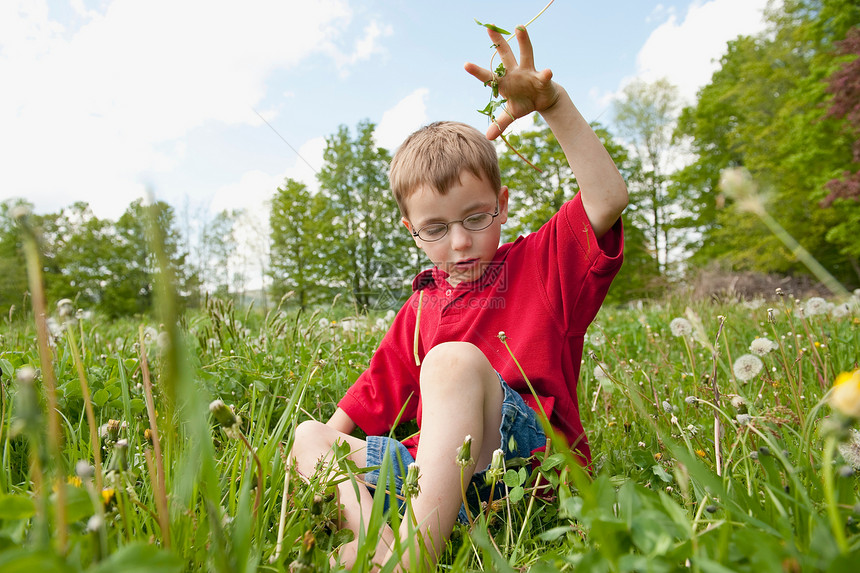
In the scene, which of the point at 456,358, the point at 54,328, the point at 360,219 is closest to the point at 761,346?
the point at 456,358

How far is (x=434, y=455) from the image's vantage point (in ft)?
4.16

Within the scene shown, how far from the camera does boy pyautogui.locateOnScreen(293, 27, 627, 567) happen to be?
1354 mm

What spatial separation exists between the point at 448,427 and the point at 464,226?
0.78m

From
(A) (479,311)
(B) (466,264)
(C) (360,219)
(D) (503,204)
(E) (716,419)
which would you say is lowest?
(E) (716,419)

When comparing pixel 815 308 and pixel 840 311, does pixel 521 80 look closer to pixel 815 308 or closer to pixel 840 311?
pixel 815 308

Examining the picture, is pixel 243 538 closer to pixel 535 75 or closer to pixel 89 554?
pixel 89 554

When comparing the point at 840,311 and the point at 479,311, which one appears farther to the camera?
the point at 840,311

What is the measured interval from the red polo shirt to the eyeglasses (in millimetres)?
170

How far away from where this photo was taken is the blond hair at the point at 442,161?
1884 mm

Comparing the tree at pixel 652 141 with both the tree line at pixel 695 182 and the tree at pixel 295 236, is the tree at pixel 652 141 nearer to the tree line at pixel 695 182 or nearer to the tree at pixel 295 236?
the tree line at pixel 695 182

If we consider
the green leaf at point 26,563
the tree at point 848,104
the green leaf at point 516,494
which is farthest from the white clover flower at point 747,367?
the tree at point 848,104

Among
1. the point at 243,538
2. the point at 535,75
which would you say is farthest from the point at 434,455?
the point at 535,75

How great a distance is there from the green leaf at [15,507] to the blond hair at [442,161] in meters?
1.45

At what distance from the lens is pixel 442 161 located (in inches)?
74.9
